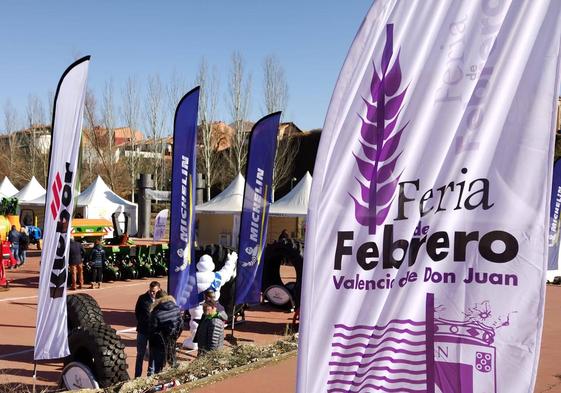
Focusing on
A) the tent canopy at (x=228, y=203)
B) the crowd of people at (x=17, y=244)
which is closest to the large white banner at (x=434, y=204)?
the crowd of people at (x=17, y=244)

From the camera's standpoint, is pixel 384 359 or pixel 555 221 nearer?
pixel 384 359

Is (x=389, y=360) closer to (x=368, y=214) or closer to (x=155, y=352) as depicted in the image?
(x=368, y=214)

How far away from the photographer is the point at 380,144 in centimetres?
296

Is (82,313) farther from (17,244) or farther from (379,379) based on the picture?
(17,244)

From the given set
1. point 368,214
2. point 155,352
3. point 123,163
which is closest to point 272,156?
point 155,352

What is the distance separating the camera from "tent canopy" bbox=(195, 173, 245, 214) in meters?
27.6

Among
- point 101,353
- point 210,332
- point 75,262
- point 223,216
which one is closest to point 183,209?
point 210,332

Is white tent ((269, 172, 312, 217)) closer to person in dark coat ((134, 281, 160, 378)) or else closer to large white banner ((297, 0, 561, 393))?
person in dark coat ((134, 281, 160, 378))

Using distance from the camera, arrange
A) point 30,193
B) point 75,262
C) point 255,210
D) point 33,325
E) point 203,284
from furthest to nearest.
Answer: point 30,193
point 75,262
point 33,325
point 255,210
point 203,284

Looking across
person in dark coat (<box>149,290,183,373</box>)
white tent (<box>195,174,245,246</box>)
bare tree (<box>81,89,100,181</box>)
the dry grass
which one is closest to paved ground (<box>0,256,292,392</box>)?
person in dark coat (<box>149,290,183,373</box>)

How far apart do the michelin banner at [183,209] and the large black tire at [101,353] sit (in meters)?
2.80

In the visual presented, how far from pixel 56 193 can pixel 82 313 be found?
9.25 feet

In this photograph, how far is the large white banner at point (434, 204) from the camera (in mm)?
2635

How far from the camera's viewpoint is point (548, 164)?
8.55ft
